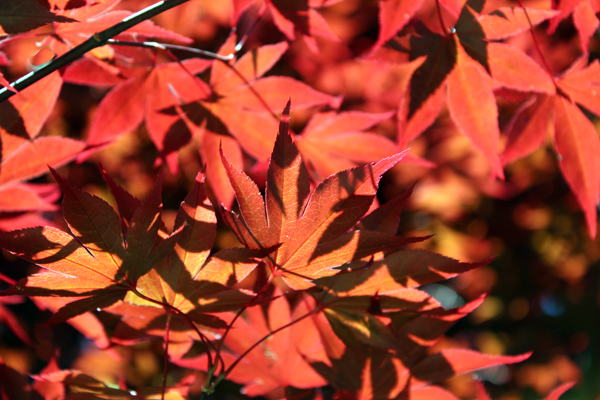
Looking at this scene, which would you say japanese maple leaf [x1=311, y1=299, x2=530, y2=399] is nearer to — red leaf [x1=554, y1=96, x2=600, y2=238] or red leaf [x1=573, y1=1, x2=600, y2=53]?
red leaf [x1=554, y1=96, x2=600, y2=238]

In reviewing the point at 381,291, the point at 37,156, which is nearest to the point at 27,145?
the point at 37,156

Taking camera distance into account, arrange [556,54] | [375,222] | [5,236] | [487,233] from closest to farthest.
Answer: [5,236]
[375,222]
[556,54]
[487,233]

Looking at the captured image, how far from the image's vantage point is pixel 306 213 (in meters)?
0.41

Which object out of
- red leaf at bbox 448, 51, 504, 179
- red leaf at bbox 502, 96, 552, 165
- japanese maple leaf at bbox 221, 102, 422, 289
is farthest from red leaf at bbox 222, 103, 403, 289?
red leaf at bbox 502, 96, 552, 165

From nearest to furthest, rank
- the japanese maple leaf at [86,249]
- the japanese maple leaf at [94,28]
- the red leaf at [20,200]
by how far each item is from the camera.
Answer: the japanese maple leaf at [86,249]
the japanese maple leaf at [94,28]
the red leaf at [20,200]

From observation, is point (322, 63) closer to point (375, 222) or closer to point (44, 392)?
point (375, 222)

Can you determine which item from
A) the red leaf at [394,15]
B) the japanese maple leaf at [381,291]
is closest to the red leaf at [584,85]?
the red leaf at [394,15]

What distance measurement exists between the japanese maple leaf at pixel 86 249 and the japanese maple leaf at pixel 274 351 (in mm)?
232

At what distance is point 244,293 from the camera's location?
1.55ft

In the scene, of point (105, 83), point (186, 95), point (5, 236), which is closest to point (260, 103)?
point (186, 95)

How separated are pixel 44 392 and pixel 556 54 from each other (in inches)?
76.3

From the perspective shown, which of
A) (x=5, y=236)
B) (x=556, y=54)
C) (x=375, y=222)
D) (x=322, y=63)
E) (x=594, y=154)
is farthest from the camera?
(x=322, y=63)

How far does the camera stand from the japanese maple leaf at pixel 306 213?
0.39 m

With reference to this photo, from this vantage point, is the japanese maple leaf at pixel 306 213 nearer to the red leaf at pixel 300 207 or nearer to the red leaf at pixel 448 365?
the red leaf at pixel 300 207
